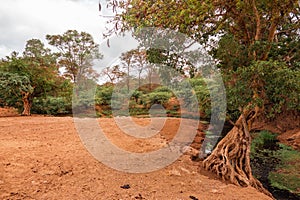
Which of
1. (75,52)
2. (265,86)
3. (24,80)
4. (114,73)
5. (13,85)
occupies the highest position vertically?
(75,52)

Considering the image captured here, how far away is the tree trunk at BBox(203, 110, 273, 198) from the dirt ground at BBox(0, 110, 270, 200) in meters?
0.22

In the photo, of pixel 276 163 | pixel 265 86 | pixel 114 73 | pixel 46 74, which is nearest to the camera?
pixel 265 86

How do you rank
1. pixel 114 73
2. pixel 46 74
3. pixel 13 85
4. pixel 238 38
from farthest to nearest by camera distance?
pixel 114 73, pixel 46 74, pixel 13 85, pixel 238 38

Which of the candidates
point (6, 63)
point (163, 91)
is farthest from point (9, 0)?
point (163, 91)

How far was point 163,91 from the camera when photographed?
15.2 metres

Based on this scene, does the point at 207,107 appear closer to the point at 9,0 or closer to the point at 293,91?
the point at 293,91

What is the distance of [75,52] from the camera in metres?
19.4

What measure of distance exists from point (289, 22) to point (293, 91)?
2857 millimetres

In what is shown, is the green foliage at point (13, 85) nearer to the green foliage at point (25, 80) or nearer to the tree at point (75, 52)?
the green foliage at point (25, 80)

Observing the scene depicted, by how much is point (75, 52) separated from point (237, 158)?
18243mm

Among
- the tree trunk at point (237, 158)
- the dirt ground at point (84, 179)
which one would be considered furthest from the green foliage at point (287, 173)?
the dirt ground at point (84, 179)

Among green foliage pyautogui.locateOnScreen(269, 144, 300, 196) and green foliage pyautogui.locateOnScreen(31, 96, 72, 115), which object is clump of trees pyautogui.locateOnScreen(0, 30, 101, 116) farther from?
green foliage pyautogui.locateOnScreen(269, 144, 300, 196)

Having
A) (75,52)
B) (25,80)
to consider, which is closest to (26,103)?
(25,80)

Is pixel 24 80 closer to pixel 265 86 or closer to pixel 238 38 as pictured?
pixel 238 38
